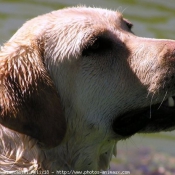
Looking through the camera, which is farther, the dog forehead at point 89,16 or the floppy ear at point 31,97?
the dog forehead at point 89,16

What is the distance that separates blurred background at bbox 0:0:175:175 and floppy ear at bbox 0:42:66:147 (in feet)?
11.8

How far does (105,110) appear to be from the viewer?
228 inches

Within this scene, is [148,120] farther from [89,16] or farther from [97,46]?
[89,16]

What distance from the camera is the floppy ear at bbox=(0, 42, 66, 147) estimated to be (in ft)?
18.0

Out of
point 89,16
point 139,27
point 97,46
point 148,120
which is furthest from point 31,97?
point 139,27

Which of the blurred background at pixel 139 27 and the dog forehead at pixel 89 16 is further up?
the dog forehead at pixel 89 16

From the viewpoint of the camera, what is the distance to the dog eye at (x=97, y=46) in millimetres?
5668

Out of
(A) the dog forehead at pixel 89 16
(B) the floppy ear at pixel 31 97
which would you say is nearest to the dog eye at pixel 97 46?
(A) the dog forehead at pixel 89 16

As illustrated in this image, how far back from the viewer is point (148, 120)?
19.0ft

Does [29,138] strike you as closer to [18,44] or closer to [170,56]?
[18,44]

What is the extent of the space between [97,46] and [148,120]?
0.75 m

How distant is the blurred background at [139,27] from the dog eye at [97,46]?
352cm

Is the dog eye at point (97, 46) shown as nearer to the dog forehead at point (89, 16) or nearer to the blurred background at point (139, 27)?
the dog forehead at point (89, 16)

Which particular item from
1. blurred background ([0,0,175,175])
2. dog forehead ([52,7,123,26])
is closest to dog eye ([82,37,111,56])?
dog forehead ([52,7,123,26])
